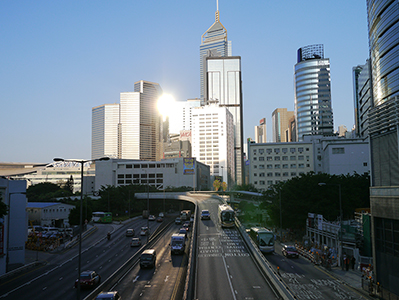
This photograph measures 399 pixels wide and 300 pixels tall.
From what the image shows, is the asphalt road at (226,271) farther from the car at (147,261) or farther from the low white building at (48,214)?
the low white building at (48,214)

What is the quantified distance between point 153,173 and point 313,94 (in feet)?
300

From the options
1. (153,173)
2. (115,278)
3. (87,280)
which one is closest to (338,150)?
(115,278)

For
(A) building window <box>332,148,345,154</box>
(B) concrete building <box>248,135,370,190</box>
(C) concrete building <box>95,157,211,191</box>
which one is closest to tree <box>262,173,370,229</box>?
(A) building window <box>332,148,345,154</box>

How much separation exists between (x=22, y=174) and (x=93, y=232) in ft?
482

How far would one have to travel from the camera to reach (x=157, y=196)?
120 metres

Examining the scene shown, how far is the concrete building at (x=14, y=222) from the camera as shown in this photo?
139ft

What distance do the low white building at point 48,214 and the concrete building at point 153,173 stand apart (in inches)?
3146

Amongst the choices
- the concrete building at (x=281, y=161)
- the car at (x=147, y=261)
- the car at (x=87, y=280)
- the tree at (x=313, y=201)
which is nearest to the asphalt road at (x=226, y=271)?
the car at (x=147, y=261)

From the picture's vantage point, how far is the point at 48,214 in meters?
81.6

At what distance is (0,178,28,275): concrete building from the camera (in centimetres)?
4228

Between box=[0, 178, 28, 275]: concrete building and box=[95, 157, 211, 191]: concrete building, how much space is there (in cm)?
11735

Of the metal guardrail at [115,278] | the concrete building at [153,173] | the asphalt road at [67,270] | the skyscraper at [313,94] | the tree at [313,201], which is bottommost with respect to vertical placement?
the asphalt road at [67,270]

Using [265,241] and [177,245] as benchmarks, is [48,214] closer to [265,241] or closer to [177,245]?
[177,245]

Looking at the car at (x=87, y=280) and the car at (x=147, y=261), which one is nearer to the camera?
the car at (x=87, y=280)
